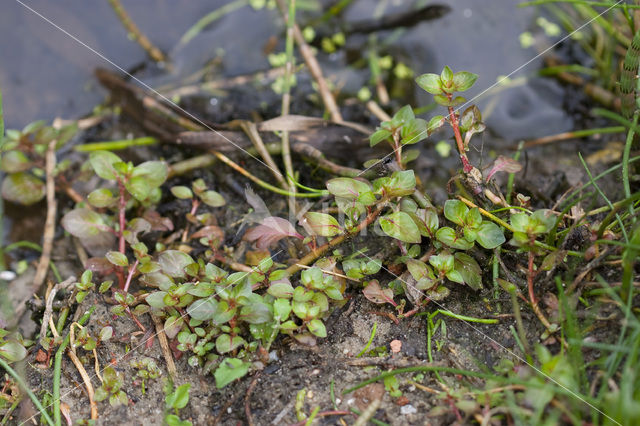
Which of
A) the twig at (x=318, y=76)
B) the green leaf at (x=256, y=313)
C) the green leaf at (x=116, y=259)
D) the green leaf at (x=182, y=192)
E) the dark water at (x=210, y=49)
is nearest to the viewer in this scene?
the green leaf at (x=256, y=313)

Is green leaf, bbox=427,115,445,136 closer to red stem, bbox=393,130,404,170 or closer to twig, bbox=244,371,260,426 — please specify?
red stem, bbox=393,130,404,170

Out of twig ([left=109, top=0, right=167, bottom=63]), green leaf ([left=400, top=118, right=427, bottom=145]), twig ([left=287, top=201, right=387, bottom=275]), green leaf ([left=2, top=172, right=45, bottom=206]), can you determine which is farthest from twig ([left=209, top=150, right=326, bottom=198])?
twig ([left=109, top=0, right=167, bottom=63])

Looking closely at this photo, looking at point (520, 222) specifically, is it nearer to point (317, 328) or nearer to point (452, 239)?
point (452, 239)

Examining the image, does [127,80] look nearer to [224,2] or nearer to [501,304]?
[224,2]

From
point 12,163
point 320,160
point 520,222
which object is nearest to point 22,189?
point 12,163

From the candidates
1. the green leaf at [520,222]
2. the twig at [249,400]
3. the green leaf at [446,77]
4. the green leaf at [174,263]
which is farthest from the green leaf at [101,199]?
the green leaf at [520,222]

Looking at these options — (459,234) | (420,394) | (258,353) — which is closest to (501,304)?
(459,234)

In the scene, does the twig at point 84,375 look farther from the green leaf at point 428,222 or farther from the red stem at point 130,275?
the green leaf at point 428,222
